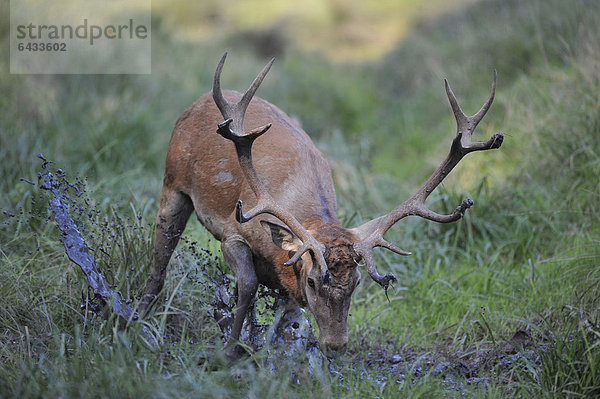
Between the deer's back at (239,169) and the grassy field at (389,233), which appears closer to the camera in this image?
the grassy field at (389,233)

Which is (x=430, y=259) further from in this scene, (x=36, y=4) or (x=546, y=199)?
(x=36, y=4)

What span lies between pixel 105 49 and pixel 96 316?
254 inches

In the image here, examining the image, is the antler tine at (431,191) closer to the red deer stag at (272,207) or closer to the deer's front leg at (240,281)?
the red deer stag at (272,207)

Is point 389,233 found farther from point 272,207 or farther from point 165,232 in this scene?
point 272,207

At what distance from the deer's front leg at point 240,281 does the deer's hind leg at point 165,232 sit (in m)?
0.63

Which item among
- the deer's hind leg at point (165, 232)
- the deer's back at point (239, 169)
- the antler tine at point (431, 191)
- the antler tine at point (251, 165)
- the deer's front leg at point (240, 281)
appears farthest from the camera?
the deer's hind leg at point (165, 232)

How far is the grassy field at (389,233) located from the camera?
3.76 meters

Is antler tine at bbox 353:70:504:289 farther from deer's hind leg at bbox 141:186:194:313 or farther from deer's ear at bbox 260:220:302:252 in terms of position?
deer's hind leg at bbox 141:186:194:313

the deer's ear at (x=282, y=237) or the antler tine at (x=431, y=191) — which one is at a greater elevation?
the antler tine at (x=431, y=191)

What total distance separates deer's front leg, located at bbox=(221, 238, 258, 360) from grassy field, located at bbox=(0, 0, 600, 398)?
0.65ft

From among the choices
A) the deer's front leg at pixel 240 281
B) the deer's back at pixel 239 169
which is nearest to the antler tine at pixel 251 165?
the deer's back at pixel 239 169

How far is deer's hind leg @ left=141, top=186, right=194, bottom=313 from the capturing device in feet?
15.4

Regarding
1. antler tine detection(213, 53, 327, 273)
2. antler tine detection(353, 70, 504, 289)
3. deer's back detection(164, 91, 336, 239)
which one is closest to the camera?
antler tine detection(213, 53, 327, 273)

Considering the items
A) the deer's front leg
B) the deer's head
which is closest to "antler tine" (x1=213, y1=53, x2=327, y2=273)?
the deer's head
